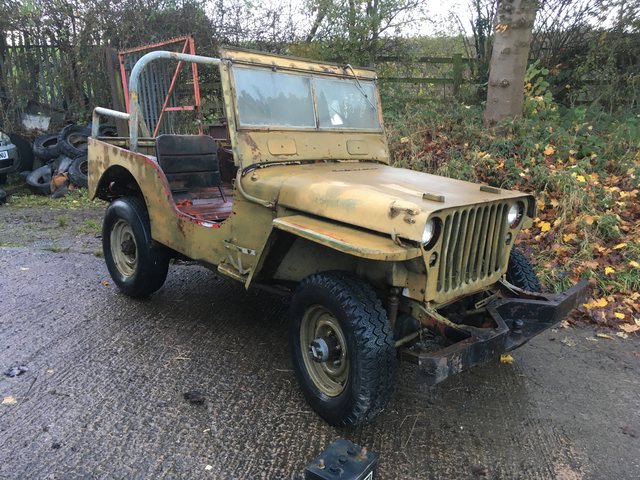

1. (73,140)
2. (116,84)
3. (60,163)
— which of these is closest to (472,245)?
(116,84)

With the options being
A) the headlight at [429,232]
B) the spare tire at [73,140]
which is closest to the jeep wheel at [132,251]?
the headlight at [429,232]

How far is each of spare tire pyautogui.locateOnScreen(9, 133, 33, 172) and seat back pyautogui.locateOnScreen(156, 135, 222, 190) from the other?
21.4 feet

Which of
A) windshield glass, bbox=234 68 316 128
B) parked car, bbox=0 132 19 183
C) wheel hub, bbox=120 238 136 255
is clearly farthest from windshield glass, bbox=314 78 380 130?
parked car, bbox=0 132 19 183

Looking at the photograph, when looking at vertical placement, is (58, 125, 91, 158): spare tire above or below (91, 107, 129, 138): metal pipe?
below

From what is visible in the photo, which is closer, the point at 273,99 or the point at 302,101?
the point at 273,99

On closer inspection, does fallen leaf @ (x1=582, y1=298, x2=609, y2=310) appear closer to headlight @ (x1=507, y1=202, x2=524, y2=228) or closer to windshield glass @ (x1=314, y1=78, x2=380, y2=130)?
headlight @ (x1=507, y1=202, x2=524, y2=228)

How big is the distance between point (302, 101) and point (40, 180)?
23.6 ft

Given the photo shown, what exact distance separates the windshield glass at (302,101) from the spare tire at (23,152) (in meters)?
7.74

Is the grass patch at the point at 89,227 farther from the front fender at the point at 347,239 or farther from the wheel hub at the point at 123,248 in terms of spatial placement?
the front fender at the point at 347,239

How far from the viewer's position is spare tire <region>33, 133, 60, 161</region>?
920 centimetres

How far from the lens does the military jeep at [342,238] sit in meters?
2.34

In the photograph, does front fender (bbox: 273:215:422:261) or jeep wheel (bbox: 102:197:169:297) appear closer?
front fender (bbox: 273:215:422:261)

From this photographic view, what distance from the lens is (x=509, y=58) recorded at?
6543 millimetres

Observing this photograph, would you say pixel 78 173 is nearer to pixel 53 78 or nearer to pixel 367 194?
pixel 53 78
